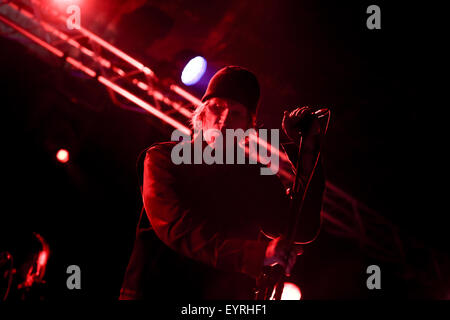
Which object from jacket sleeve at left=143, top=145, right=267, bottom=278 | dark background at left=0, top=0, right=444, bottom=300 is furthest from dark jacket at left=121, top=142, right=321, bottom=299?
dark background at left=0, top=0, right=444, bottom=300

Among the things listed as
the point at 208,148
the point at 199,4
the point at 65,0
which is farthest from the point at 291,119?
the point at 65,0

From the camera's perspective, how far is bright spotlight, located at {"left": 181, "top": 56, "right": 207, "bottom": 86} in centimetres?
400

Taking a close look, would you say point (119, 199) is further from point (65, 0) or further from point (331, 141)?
point (331, 141)

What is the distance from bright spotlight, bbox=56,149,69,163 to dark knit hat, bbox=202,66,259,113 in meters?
5.05

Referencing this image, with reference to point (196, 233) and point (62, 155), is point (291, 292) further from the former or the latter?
point (196, 233)

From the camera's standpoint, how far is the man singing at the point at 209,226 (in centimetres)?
135

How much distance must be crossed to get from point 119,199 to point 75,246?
3.48ft

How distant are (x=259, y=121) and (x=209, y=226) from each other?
14.7 feet

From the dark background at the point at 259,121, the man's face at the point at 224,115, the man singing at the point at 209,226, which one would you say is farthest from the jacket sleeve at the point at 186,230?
the dark background at the point at 259,121

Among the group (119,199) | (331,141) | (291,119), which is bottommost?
(291,119)

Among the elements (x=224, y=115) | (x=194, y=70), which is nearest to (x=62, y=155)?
(x=194, y=70)

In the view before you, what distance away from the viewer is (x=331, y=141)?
6457 millimetres

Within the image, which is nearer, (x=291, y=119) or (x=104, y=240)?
(x=291, y=119)

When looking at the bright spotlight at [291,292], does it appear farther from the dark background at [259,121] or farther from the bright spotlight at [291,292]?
the dark background at [259,121]
